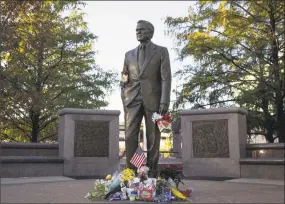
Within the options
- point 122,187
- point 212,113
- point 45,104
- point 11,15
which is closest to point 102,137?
point 212,113

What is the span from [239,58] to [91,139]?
9975 millimetres

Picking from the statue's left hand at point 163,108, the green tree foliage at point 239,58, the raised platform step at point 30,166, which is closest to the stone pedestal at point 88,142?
the raised platform step at point 30,166

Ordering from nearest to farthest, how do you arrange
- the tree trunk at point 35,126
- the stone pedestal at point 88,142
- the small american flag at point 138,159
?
the small american flag at point 138,159, the stone pedestal at point 88,142, the tree trunk at point 35,126

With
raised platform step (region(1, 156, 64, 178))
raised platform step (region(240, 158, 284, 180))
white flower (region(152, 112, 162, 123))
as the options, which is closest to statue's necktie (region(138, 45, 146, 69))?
white flower (region(152, 112, 162, 123))

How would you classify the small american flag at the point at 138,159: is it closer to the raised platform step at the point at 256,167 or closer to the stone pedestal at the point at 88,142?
the raised platform step at the point at 256,167

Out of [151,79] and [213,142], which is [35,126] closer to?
[213,142]

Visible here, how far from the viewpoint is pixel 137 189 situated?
19.0ft

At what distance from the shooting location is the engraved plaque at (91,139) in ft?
38.7

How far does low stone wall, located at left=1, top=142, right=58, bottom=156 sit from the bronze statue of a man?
585cm

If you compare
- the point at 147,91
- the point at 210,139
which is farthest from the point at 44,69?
the point at 147,91

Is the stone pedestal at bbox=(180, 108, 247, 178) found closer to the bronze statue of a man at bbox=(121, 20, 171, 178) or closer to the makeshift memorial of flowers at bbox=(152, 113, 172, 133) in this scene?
the bronze statue of a man at bbox=(121, 20, 171, 178)

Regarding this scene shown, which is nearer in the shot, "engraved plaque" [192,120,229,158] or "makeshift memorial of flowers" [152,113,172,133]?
"makeshift memorial of flowers" [152,113,172,133]

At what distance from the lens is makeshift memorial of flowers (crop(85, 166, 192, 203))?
18.8ft

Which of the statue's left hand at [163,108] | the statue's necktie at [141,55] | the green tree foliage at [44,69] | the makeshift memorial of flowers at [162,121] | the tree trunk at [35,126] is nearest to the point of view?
the makeshift memorial of flowers at [162,121]
